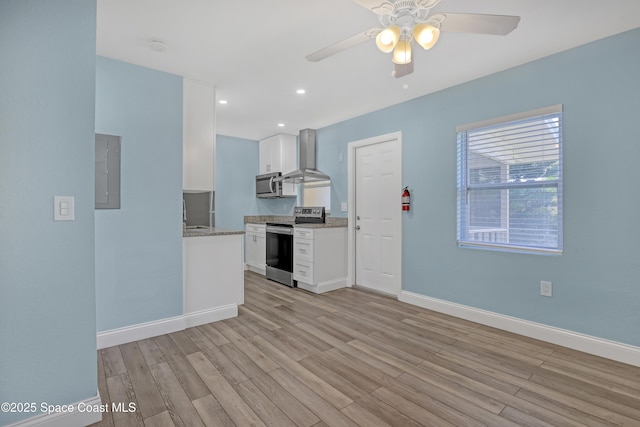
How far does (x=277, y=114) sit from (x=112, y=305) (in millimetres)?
3003

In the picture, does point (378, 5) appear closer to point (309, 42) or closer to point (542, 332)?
point (309, 42)

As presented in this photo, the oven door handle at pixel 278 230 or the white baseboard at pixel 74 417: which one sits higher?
the oven door handle at pixel 278 230

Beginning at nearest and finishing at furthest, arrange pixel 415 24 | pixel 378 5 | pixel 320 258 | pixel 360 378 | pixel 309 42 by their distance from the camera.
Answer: pixel 378 5
pixel 415 24
pixel 360 378
pixel 309 42
pixel 320 258

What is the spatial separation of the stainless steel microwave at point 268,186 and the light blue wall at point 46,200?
3.73m

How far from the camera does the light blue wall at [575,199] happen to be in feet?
7.56

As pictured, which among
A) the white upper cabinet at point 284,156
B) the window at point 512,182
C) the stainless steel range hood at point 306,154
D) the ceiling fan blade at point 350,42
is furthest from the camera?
the white upper cabinet at point 284,156

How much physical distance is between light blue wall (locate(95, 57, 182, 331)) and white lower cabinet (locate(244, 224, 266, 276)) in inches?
90.4

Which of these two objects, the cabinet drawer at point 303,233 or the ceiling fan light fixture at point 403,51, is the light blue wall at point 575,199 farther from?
the ceiling fan light fixture at point 403,51

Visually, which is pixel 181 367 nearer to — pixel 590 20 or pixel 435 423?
pixel 435 423

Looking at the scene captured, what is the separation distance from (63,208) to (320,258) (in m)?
3.05

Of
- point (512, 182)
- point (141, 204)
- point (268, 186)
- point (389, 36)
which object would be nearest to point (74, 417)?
point (141, 204)

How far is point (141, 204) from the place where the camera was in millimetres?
2723

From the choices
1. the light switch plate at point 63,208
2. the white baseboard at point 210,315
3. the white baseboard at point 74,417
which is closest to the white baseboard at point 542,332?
the white baseboard at point 210,315

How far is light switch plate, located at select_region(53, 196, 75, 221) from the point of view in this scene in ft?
5.04
